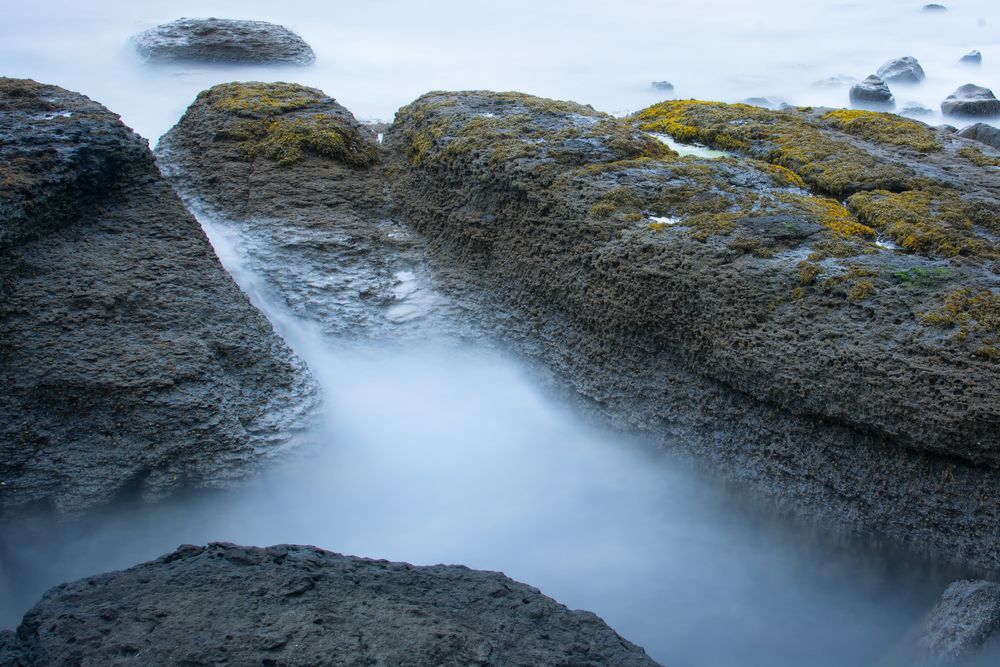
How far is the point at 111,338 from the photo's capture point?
15.5 feet

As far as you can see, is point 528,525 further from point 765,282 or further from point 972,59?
point 972,59

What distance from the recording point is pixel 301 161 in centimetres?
686

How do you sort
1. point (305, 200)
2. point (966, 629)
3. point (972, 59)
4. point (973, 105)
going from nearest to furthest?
point (966, 629), point (305, 200), point (973, 105), point (972, 59)

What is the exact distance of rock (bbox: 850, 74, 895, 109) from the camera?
45.1 ft

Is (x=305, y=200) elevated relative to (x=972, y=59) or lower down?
lower down

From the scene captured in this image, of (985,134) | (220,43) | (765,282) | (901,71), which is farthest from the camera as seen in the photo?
(901,71)

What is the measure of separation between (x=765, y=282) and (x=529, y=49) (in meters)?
12.6

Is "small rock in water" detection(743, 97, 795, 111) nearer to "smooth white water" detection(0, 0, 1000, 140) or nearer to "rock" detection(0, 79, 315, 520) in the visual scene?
"smooth white water" detection(0, 0, 1000, 140)

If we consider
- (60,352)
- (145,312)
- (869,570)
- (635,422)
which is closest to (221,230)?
(145,312)

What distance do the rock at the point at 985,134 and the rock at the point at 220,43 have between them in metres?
9.09

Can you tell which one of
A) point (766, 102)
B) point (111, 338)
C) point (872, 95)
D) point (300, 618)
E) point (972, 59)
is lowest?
point (300, 618)

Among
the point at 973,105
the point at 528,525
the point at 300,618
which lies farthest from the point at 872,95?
the point at 300,618

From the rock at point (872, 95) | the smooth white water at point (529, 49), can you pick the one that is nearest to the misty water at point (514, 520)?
the smooth white water at point (529, 49)

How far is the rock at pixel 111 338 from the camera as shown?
173 inches
